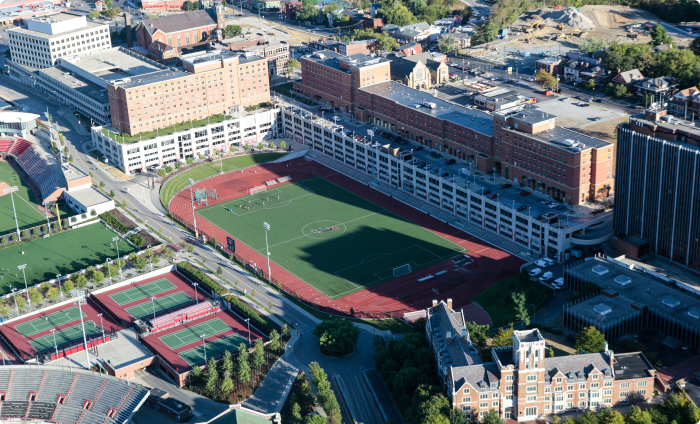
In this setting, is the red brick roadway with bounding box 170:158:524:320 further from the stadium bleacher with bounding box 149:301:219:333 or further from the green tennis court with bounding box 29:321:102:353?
the green tennis court with bounding box 29:321:102:353

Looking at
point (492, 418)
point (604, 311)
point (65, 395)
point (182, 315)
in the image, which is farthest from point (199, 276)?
point (604, 311)

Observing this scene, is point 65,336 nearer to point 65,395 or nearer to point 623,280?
point 65,395

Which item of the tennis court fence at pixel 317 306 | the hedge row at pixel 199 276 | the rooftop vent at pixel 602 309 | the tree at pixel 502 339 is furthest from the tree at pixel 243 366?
the rooftop vent at pixel 602 309

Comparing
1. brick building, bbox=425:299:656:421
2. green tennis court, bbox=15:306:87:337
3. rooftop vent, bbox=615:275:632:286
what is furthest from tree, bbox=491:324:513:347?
green tennis court, bbox=15:306:87:337

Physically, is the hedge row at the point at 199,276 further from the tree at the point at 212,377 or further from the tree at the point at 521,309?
the tree at the point at 521,309

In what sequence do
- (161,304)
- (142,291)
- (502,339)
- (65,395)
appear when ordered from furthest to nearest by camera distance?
(142,291), (161,304), (502,339), (65,395)

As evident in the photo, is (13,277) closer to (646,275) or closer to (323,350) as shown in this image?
(323,350)

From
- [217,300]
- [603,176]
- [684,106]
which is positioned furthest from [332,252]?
[684,106]
